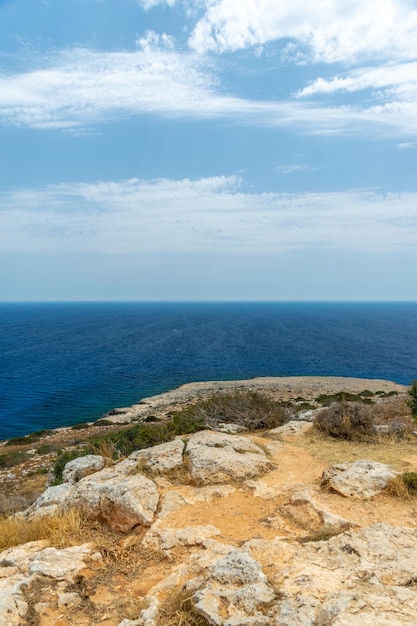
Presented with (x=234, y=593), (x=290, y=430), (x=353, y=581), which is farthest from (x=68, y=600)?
(x=290, y=430)

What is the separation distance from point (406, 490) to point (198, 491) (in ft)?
15.2

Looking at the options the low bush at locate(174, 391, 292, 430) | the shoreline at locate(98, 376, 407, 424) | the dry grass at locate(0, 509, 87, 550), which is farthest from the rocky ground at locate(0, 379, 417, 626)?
the shoreline at locate(98, 376, 407, 424)

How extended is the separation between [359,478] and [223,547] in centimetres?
413

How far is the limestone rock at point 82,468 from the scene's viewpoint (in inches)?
465

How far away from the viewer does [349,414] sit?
1437 centimetres

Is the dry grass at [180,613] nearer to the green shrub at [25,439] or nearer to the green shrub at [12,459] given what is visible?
the green shrub at [12,459]

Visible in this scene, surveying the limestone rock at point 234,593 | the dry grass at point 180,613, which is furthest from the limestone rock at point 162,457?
the dry grass at point 180,613

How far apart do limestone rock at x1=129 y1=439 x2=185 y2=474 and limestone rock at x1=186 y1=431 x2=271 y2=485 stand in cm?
31

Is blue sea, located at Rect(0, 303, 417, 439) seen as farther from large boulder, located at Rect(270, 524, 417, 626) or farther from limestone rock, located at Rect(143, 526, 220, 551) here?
large boulder, located at Rect(270, 524, 417, 626)

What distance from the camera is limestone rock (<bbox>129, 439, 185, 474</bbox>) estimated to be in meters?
10.7

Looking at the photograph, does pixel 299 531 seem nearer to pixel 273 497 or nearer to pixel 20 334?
pixel 273 497

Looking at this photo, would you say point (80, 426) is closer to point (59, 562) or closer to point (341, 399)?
point (341, 399)

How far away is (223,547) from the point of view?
7059 millimetres

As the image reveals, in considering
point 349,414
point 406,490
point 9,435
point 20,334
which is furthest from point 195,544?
point 20,334
